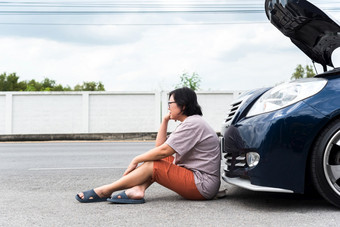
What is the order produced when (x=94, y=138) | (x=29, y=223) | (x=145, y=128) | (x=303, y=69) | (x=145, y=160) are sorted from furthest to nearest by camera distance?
(x=303, y=69)
(x=145, y=128)
(x=94, y=138)
(x=145, y=160)
(x=29, y=223)

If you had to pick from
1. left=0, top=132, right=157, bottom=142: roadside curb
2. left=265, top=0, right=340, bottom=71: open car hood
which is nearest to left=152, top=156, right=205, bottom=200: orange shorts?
left=265, top=0, right=340, bottom=71: open car hood

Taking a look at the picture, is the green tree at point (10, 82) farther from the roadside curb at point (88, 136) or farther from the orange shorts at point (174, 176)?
the orange shorts at point (174, 176)

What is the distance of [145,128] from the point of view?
21.8 m

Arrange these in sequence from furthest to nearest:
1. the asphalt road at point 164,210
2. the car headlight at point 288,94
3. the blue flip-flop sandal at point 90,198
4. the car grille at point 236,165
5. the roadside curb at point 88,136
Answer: the roadside curb at point 88,136, the blue flip-flop sandal at point 90,198, the car grille at point 236,165, the car headlight at point 288,94, the asphalt road at point 164,210

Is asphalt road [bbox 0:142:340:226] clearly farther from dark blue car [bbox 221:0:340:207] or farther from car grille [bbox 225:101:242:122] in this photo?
car grille [bbox 225:101:242:122]

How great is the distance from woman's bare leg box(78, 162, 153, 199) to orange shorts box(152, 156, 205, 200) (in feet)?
0.20

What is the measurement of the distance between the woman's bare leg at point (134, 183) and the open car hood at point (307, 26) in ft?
6.04

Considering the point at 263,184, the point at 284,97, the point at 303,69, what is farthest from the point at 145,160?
the point at 303,69

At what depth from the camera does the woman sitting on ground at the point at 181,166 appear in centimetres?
388

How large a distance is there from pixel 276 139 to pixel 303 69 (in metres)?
38.4

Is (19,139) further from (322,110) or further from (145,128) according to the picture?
(322,110)

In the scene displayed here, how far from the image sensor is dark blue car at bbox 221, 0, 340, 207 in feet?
11.3

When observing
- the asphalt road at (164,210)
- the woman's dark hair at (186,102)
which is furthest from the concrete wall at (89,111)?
the woman's dark hair at (186,102)

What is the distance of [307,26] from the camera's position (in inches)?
162
